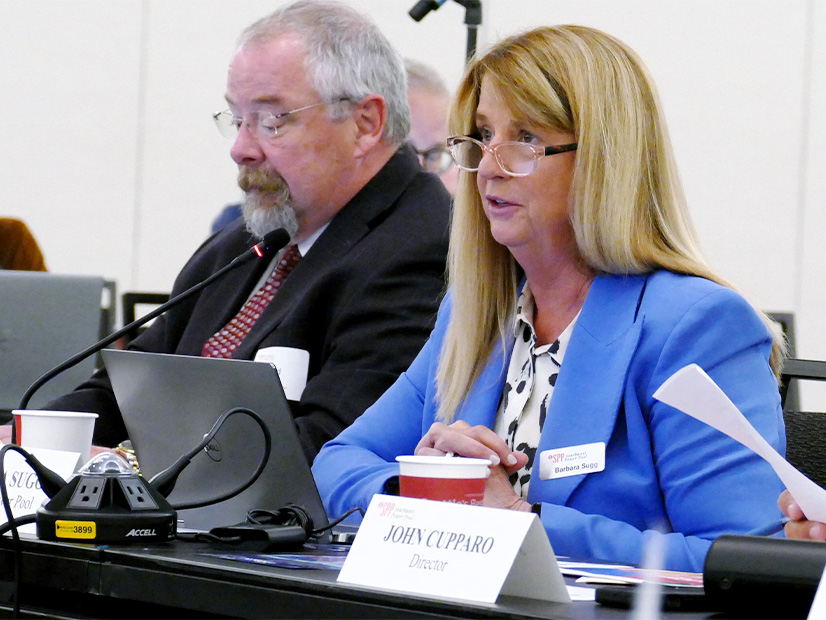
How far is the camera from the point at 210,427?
51.5 inches

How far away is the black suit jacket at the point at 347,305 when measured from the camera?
1.95 m

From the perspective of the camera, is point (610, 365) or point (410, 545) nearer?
point (410, 545)

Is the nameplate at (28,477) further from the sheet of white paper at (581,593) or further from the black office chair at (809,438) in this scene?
the black office chair at (809,438)

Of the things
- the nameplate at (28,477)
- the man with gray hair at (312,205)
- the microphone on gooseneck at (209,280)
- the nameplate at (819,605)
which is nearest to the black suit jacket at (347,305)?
the man with gray hair at (312,205)

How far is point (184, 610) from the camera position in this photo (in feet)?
3.15

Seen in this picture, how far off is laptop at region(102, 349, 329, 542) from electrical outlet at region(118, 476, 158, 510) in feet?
0.46

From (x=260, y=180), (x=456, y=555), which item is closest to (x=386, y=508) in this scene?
(x=456, y=555)

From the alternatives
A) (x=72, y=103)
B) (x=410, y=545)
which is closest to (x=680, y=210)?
(x=410, y=545)

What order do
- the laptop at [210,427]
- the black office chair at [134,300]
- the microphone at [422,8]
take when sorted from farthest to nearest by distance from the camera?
the microphone at [422,8]
the black office chair at [134,300]
the laptop at [210,427]

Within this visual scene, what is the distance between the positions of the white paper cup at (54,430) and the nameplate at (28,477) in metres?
0.05

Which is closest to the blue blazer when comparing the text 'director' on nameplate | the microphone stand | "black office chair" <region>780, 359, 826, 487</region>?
"black office chair" <region>780, 359, 826, 487</region>

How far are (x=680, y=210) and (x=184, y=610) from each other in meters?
0.89

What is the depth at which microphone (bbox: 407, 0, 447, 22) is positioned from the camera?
116 inches

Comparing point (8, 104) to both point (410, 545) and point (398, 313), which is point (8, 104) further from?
Result: point (410, 545)
